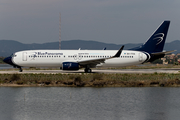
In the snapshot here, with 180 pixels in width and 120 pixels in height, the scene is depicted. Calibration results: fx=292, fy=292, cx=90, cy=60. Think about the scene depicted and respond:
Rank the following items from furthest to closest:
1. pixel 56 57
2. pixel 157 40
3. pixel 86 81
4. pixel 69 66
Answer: pixel 157 40 < pixel 56 57 < pixel 69 66 < pixel 86 81

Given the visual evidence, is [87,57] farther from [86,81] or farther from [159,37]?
[159,37]

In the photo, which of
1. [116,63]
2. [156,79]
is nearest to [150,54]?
[116,63]

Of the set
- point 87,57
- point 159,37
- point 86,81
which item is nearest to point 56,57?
point 87,57

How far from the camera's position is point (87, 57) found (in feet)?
178

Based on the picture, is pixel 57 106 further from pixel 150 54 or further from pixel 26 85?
pixel 150 54

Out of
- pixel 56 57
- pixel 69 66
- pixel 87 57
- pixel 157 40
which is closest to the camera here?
pixel 69 66

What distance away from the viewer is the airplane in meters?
52.5

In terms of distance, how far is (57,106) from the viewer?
86.3 ft

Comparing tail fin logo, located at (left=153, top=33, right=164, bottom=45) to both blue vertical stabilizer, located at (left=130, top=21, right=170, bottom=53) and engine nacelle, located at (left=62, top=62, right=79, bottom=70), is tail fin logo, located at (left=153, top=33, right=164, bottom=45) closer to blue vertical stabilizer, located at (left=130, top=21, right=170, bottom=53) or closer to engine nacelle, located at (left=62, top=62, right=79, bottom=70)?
blue vertical stabilizer, located at (left=130, top=21, right=170, bottom=53)

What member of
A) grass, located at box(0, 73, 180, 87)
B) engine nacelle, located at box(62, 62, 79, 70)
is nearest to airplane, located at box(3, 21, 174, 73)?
engine nacelle, located at box(62, 62, 79, 70)

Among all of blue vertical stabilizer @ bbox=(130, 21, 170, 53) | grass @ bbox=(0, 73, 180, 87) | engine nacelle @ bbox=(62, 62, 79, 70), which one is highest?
blue vertical stabilizer @ bbox=(130, 21, 170, 53)

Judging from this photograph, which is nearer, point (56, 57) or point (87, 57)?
point (56, 57)

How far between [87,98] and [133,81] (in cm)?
1284

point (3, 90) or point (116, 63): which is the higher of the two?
point (116, 63)
